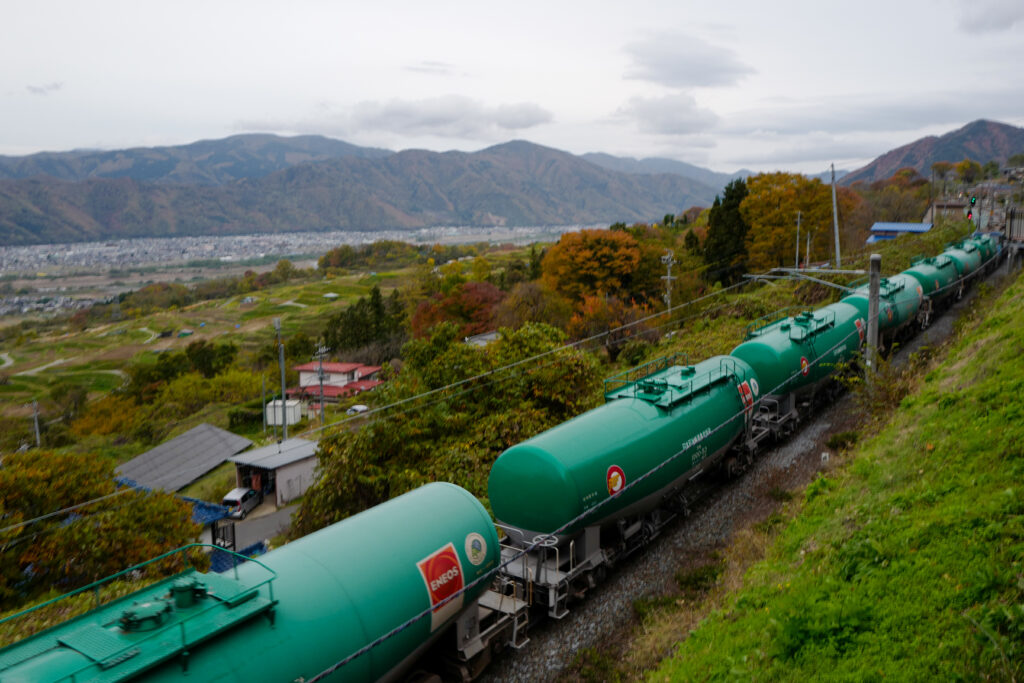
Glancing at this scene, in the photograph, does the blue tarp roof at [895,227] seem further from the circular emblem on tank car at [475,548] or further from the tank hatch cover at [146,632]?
the tank hatch cover at [146,632]

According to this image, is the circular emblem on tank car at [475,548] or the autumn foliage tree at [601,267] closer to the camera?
the circular emblem on tank car at [475,548]

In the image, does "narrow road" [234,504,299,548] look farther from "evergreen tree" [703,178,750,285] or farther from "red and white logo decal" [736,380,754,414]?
"evergreen tree" [703,178,750,285]

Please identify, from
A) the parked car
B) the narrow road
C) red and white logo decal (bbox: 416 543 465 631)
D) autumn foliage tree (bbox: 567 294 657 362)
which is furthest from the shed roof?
red and white logo decal (bbox: 416 543 465 631)

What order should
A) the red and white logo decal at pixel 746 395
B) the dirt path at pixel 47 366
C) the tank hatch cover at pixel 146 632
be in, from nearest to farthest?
the tank hatch cover at pixel 146 632 → the red and white logo decal at pixel 746 395 → the dirt path at pixel 47 366

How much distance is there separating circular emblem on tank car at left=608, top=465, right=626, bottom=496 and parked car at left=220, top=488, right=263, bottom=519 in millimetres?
29226

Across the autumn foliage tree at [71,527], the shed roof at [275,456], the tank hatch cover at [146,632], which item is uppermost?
the tank hatch cover at [146,632]

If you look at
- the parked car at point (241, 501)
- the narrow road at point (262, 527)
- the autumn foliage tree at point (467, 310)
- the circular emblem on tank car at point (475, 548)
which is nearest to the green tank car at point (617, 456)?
the circular emblem on tank car at point (475, 548)

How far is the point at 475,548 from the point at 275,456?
3024 cm

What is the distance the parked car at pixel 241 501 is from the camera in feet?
116

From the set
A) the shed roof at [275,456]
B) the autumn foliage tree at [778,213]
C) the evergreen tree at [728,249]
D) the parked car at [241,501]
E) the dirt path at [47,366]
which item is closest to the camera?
the parked car at [241,501]

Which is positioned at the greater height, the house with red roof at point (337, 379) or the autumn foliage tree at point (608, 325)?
the autumn foliage tree at point (608, 325)

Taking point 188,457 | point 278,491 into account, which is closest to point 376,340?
point 188,457

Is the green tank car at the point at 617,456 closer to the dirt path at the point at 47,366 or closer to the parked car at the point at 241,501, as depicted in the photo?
the parked car at the point at 241,501

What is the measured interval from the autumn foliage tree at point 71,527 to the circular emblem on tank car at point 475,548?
10.4 m
